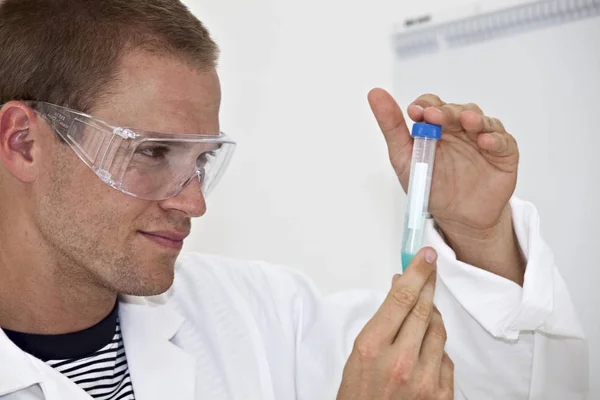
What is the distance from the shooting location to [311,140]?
2.43m

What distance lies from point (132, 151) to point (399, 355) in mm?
587

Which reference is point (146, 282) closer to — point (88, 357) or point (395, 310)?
point (88, 357)

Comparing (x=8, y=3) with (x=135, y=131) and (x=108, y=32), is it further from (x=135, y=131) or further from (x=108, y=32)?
(x=135, y=131)

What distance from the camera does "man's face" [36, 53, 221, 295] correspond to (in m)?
1.29

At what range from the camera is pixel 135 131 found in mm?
1240

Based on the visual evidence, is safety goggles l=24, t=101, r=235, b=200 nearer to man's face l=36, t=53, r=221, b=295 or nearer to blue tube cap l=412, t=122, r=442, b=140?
man's face l=36, t=53, r=221, b=295

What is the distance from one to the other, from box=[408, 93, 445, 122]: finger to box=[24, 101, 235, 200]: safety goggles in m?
0.36

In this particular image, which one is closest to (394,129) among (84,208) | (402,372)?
(402,372)

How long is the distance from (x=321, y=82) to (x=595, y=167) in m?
1.01

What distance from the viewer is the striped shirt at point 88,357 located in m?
1.33

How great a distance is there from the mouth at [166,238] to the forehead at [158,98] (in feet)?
0.67

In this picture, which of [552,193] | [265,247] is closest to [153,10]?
[552,193]

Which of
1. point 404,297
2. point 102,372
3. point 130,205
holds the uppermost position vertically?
point 130,205

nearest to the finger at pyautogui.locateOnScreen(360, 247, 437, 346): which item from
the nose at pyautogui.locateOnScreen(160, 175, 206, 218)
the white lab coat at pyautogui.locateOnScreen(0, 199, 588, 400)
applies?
the white lab coat at pyautogui.locateOnScreen(0, 199, 588, 400)
